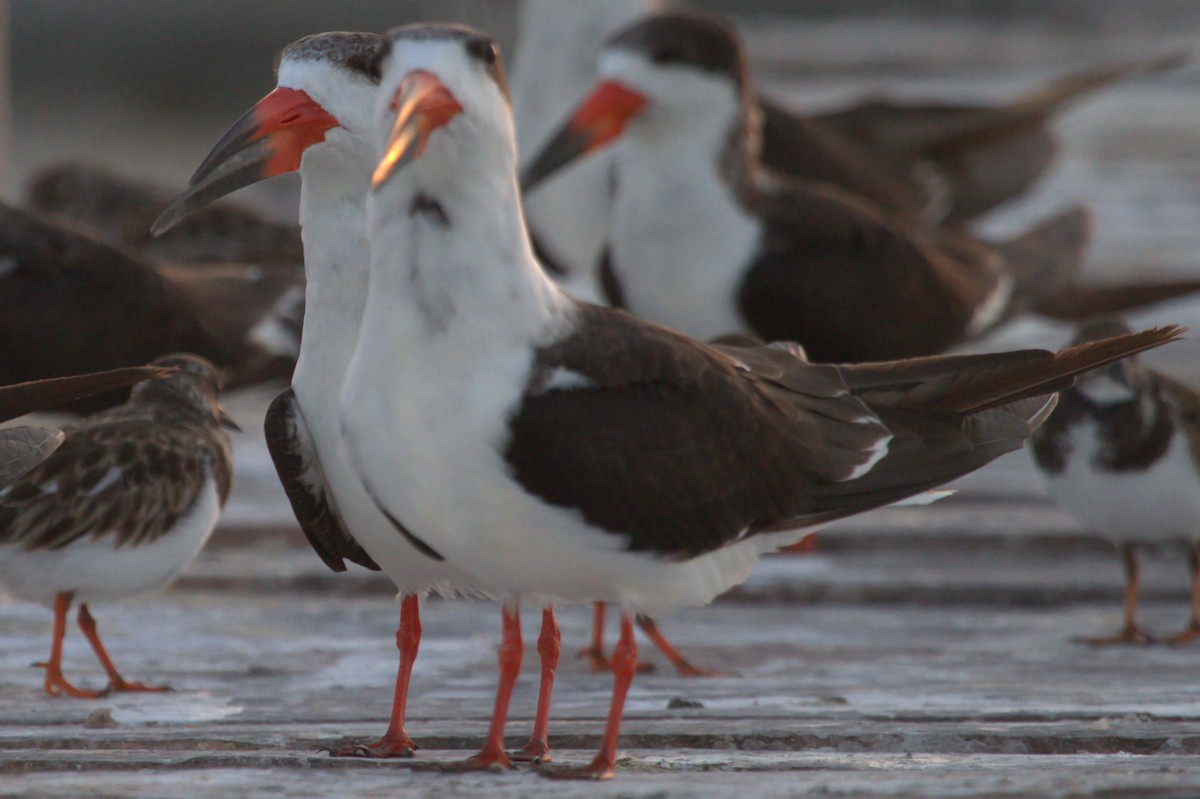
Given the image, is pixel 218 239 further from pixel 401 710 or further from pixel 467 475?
pixel 467 475

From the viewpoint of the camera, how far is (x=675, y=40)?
541cm

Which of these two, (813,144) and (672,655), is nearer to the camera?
(672,655)

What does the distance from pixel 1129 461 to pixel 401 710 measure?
1915 millimetres

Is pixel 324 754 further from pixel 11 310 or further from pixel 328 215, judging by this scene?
pixel 11 310

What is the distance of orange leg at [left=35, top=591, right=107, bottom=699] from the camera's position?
11.0ft

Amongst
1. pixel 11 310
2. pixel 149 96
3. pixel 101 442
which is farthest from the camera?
pixel 149 96

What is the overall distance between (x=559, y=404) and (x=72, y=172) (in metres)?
5.93

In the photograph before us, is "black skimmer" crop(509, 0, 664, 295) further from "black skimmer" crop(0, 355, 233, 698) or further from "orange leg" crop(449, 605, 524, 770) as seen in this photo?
"orange leg" crop(449, 605, 524, 770)

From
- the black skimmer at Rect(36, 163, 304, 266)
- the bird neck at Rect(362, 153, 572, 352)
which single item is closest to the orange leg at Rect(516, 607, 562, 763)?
the bird neck at Rect(362, 153, 572, 352)

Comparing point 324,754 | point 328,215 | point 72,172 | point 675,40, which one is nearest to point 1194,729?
point 324,754

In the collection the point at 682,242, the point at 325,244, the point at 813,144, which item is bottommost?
the point at 325,244

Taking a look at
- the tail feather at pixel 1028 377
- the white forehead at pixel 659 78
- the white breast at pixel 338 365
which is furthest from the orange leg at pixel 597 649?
the white forehead at pixel 659 78

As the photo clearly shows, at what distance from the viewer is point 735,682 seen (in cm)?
350

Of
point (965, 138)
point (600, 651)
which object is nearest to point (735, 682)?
point (600, 651)
